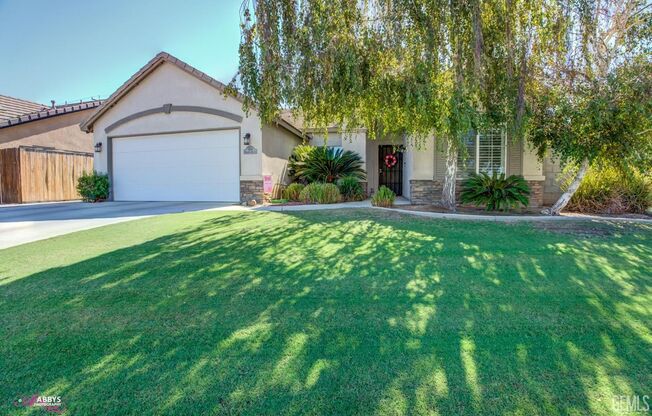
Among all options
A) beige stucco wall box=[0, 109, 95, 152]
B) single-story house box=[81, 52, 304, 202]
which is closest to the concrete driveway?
single-story house box=[81, 52, 304, 202]

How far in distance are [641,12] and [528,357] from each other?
10366mm

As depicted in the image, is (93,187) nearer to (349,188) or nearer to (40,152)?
(40,152)

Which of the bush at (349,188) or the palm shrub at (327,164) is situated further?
the palm shrub at (327,164)

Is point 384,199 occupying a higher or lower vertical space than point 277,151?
lower

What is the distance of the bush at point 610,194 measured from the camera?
9.21 metres

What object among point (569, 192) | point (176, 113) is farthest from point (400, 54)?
point (176, 113)

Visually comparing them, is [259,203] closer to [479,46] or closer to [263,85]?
[263,85]

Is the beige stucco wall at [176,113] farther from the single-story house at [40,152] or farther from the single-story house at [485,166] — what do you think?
the single-story house at [485,166]

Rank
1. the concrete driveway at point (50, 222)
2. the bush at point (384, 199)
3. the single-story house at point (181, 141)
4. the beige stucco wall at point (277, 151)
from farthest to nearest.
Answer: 1. the beige stucco wall at point (277, 151)
2. the single-story house at point (181, 141)
3. the bush at point (384, 199)
4. the concrete driveway at point (50, 222)

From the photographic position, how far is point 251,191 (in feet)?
39.2
